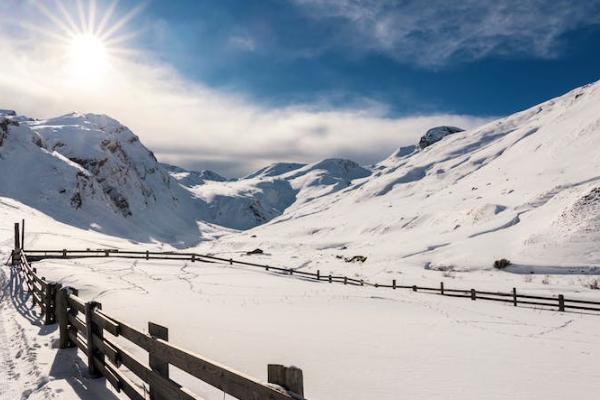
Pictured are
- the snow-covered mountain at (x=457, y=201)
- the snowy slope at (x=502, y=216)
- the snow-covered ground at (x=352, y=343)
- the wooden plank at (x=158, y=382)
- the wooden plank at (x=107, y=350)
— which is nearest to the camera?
the wooden plank at (x=158, y=382)

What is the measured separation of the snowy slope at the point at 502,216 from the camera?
40469mm

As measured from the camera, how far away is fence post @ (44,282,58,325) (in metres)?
11.6

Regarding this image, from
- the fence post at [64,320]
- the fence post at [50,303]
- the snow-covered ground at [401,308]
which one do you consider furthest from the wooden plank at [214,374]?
the fence post at [50,303]

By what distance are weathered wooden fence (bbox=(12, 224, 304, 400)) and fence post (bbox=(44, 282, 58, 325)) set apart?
224cm

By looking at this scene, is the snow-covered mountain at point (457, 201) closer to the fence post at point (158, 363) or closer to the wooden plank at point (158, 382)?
the wooden plank at point (158, 382)

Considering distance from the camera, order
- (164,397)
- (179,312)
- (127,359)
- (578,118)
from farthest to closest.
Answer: (578,118) < (179,312) < (127,359) < (164,397)

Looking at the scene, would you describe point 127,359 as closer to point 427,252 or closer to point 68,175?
point 427,252

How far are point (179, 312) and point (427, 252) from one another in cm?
3883

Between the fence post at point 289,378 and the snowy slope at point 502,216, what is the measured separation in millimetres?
38823

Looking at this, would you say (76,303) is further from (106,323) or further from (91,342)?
(106,323)

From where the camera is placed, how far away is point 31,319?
1314 centimetres

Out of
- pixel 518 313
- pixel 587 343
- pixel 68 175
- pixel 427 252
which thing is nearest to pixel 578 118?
pixel 427 252

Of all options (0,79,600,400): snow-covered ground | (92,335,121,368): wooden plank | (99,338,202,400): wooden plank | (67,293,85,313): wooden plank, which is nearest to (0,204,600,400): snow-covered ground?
(0,79,600,400): snow-covered ground

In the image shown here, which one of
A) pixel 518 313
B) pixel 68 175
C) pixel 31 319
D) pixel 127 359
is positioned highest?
pixel 68 175
